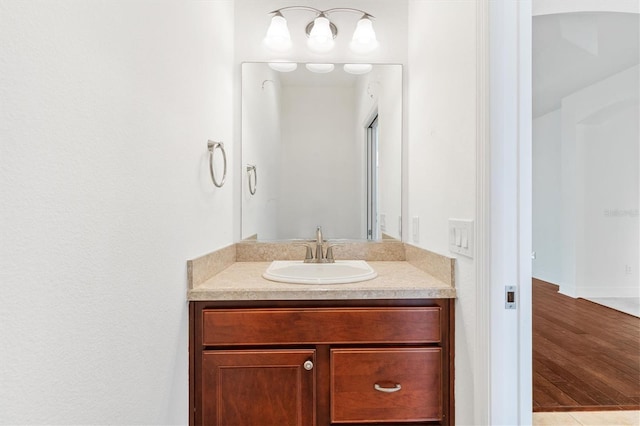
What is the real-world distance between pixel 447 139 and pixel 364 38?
931 millimetres

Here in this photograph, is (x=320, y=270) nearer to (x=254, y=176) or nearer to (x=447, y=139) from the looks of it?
(x=254, y=176)

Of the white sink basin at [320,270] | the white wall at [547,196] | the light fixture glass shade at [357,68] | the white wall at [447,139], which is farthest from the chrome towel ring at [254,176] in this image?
the white wall at [547,196]

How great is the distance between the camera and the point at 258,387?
1.18 meters

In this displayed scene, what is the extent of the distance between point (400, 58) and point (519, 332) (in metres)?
1.53

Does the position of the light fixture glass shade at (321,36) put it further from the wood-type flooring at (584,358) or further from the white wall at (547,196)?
the white wall at (547,196)

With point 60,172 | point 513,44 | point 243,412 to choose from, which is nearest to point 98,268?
point 60,172

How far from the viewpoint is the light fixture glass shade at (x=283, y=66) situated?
179cm

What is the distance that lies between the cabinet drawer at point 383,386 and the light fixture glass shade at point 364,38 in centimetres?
160

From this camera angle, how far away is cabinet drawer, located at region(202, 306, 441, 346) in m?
1.18

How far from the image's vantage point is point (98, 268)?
67cm

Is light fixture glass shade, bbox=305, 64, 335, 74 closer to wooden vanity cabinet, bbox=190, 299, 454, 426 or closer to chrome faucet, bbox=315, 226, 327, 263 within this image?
chrome faucet, bbox=315, 226, 327, 263

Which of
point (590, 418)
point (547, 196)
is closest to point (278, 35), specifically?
point (590, 418)

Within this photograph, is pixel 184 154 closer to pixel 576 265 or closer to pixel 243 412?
pixel 243 412

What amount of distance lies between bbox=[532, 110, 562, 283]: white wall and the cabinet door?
4786mm
